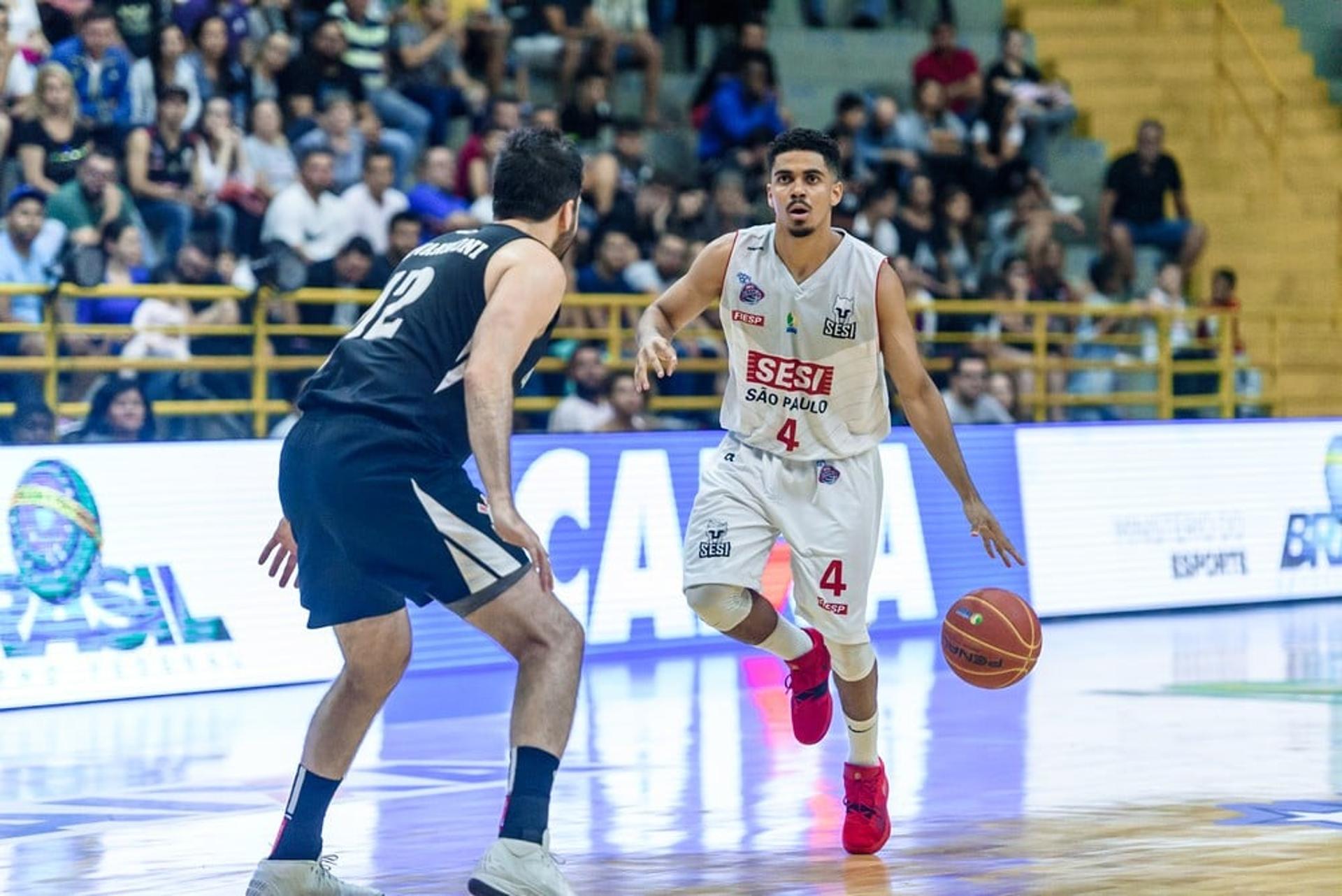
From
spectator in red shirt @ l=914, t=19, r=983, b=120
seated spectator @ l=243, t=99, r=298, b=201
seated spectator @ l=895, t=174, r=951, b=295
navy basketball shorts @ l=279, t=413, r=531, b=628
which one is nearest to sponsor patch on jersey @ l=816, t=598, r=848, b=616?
navy basketball shorts @ l=279, t=413, r=531, b=628

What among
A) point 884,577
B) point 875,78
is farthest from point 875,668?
point 875,78

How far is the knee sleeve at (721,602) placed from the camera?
7.64 meters

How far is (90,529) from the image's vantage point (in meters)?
11.5

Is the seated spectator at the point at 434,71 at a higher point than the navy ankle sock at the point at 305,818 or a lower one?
higher

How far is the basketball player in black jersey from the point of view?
6.00 meters

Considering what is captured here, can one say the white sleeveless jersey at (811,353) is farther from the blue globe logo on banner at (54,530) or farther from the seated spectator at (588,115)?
the seated spectator at (588,115)

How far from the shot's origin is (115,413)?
43.9 ft

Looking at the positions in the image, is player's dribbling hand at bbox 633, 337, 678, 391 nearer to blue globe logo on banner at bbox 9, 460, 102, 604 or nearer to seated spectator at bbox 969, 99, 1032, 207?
blue globe logo on banner at bbox 9, 460, 102, 604

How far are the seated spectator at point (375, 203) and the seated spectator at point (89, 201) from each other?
5.92 ft

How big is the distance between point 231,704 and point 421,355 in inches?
231

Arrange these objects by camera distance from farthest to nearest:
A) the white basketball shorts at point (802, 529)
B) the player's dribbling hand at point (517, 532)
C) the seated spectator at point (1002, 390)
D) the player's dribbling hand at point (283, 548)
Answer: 1. the seated spectator at point (1002, 390)
2. the white basketball shorts at point (802, 529)
3. the player's dribbling hand at point (283, 548)
4. the player's dribbling hand at point (517, 532)

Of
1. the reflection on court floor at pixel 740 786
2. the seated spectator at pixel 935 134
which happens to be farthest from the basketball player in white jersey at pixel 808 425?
the seated spectator at pixel 935 134

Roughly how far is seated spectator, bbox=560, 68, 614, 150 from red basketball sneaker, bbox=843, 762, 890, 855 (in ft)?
38.1

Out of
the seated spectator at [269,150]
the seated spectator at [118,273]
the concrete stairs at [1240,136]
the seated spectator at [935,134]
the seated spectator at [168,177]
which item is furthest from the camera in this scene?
the concrete stairs at [1240,136]
